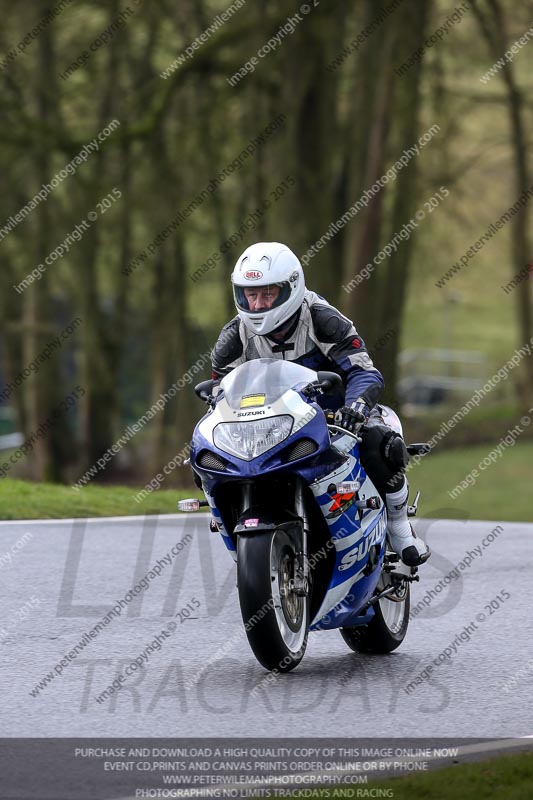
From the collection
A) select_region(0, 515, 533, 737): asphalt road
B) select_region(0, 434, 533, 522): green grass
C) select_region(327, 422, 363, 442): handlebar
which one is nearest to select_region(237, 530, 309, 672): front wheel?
select_region(0, 515, 533, 737): asphalt road

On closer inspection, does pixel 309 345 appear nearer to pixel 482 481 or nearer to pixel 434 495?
pixel 434 495

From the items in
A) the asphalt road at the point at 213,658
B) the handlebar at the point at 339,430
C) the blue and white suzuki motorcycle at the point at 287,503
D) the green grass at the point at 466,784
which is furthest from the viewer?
the handlebar at the point at 339,430

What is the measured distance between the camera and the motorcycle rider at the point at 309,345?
7.12 m

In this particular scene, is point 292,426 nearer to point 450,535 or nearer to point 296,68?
point 450,535

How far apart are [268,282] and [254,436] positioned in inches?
31.1

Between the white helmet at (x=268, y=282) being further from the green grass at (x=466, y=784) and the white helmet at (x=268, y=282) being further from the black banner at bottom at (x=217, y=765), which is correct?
the green grass at (x=466, y=784)

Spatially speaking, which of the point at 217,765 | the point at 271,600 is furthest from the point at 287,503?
the point at 217,765

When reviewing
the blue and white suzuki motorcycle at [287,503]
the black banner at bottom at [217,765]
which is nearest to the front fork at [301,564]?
the blue and white suzuki motorcycle at [287,503]

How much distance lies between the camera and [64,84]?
100 ft

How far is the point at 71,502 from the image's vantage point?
13.6 m

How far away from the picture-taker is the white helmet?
7.08m

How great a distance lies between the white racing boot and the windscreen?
2.99 ft

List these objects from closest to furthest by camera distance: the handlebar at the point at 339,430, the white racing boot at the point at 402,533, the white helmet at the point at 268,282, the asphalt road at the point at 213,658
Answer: the asphalt road at the point at 213,658 → the handlebar at the point at 339,430 → the white helmet at the point at 268,282 → the white racing boot at the point at 402,533

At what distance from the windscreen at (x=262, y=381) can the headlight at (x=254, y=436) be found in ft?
0.37
